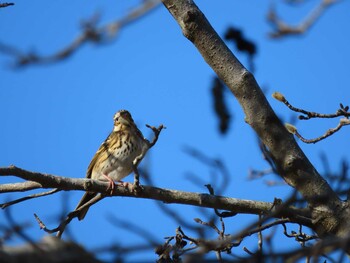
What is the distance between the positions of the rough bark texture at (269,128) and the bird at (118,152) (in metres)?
3.24

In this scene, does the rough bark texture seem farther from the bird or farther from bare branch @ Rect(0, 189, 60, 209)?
the bird

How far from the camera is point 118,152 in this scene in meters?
9.23

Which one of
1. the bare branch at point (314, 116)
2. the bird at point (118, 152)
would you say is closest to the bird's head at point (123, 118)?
the bird at point (118, 152)

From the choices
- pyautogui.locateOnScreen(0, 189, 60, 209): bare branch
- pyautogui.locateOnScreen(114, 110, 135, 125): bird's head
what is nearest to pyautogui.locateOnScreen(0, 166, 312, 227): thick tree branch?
pyautogui.locateOnScreen(0, 189, 60, 209): bare branch

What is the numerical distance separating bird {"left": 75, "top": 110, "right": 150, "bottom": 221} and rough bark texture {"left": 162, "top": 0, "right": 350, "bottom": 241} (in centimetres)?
324

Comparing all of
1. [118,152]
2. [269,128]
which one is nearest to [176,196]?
[269,128]

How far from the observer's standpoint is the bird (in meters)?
8.91

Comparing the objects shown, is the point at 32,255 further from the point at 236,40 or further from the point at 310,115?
the point at 310,115

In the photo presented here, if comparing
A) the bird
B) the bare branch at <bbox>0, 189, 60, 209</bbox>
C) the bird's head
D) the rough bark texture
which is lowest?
the rough bark texture

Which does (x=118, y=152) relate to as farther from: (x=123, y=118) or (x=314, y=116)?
(x=314, y=116)

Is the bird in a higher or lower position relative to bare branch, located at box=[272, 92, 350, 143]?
higher

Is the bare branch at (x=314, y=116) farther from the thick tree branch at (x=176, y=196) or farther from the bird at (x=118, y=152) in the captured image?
the bird at (x=118, y=152)

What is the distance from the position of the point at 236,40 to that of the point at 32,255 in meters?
2.38

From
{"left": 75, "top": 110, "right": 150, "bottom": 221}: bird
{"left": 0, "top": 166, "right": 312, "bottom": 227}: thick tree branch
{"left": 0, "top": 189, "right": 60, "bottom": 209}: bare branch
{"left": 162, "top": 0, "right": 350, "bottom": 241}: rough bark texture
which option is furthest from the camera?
{"left": 75, "top": 110, "right": 150, "bottom": 221}: bird
